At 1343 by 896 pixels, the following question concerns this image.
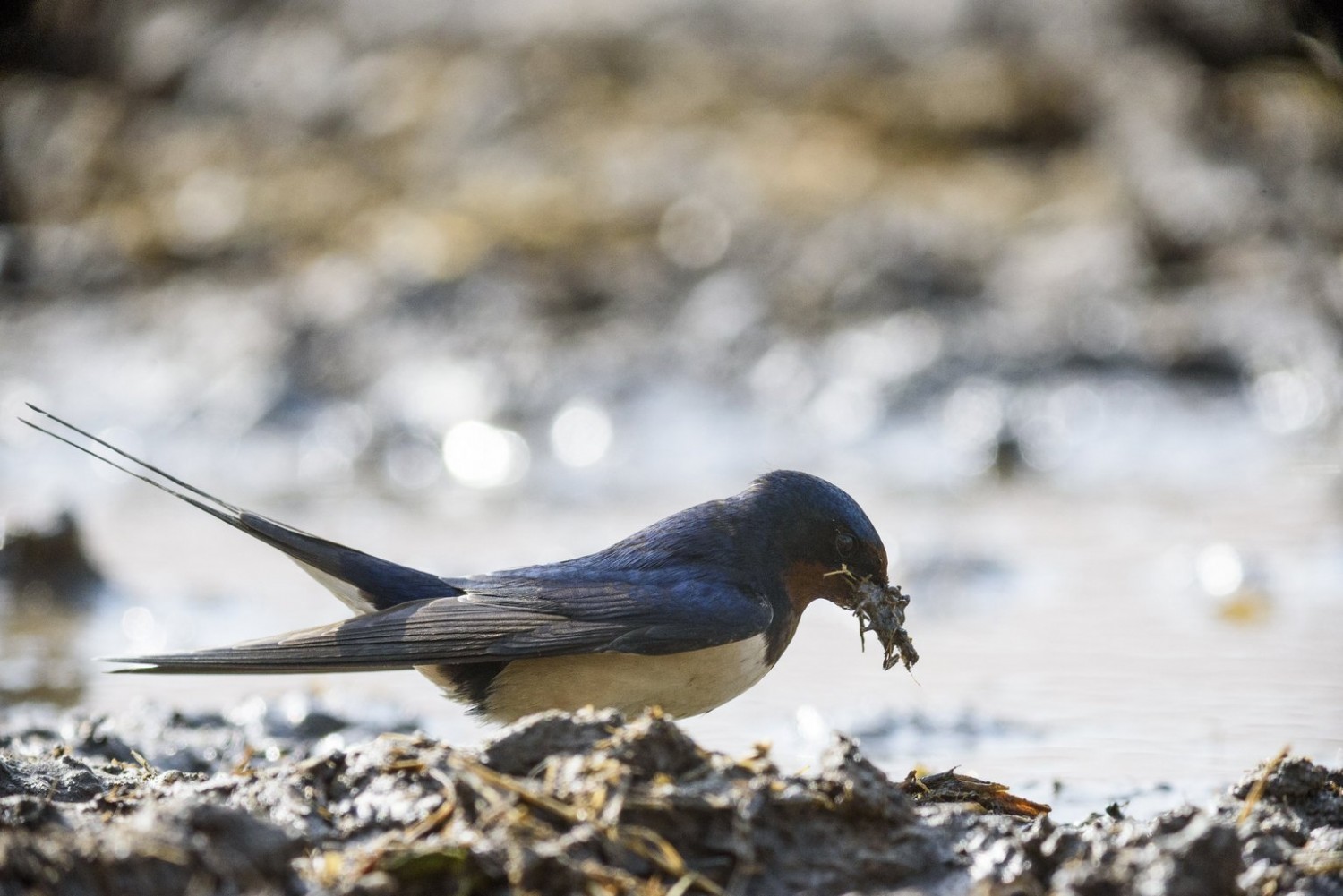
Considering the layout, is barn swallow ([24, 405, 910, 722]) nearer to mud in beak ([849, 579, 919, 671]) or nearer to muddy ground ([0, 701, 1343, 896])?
mud in beak ([849, 579, 919, 671])

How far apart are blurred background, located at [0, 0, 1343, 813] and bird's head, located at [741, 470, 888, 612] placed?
73 centimetres

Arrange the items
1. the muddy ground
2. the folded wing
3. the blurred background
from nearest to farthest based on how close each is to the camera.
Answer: the muddy ground
the folded wing
the blurred background

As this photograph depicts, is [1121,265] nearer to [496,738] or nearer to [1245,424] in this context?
[1245,424]

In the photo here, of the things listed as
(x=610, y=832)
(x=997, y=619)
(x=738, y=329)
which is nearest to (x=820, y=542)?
(x=610, y=832)

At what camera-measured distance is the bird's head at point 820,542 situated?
4.66 m

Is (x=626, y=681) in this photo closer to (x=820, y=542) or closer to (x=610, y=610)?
(x=610, y=610)

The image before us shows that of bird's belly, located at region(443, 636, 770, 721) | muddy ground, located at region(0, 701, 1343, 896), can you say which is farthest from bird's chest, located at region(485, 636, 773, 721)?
muddy ground, located at region(0, 701, 1343, 896)

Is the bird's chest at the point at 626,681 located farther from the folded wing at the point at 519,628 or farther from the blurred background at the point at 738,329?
the blurred background at the point at 738,329

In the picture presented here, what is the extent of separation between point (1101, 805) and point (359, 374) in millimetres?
10068

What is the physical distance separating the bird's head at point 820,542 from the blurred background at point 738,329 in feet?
2.39

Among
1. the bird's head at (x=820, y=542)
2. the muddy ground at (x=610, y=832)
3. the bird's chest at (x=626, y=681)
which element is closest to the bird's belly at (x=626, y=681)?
the bird's chest at (x=626, y=681)

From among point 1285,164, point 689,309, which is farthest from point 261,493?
point 1285,164

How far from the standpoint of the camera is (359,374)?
1360cm

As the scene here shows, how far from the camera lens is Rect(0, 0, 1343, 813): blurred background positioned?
6.61m
